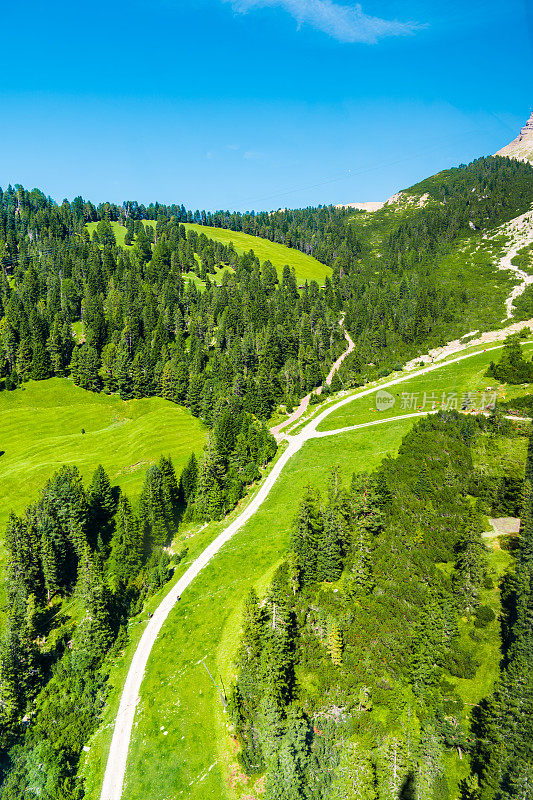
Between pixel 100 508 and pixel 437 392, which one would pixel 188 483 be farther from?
pixel 437 392

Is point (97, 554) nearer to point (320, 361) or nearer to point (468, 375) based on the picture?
point (468, 375)

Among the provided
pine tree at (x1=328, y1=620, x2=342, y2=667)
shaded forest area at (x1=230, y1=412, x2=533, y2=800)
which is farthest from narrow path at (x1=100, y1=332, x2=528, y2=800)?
pine tree at (x1=328, y1=620, x2=342, y2=667)

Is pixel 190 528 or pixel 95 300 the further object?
pixel 95 300

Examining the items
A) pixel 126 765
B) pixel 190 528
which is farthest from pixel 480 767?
pixel 190 528

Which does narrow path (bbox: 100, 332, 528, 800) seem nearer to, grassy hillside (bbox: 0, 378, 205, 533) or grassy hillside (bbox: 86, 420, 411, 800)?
grassy hillside (bbox: 86, 420, 411, 800)

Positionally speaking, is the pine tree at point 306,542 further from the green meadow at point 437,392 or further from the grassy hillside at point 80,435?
the green meadow at point 437,392

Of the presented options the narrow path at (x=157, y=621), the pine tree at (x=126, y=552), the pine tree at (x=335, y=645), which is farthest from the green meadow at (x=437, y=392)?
the pine tree at (x=335, y=645)
